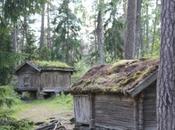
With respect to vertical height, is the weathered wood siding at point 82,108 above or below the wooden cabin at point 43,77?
below

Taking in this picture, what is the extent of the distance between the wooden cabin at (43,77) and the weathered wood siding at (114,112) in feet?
66.3

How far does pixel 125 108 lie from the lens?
1633 cm

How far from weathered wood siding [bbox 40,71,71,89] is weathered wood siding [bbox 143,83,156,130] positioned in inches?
917

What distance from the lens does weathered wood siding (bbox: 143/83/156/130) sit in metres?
15.8

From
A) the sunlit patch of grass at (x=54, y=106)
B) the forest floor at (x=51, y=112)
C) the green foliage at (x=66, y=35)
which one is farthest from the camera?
the green foliage at (x=66, y=35)

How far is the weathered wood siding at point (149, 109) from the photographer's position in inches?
624

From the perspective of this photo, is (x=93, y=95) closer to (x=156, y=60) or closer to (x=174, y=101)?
(x=156, y=60)

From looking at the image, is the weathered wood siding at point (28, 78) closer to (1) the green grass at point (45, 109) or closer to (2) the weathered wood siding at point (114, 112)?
(1) the green grass at point (45, 109)

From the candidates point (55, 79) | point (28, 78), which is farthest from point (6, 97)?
point (28, 78)

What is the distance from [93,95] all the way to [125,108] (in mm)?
2338

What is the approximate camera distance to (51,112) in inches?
1080

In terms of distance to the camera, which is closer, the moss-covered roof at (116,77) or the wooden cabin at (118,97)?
the wooden cabin at (118,97)

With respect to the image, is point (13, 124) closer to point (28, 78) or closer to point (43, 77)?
point (43, 77)

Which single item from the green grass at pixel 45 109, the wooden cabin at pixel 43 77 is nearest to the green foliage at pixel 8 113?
the green grass at pixel 45 109
